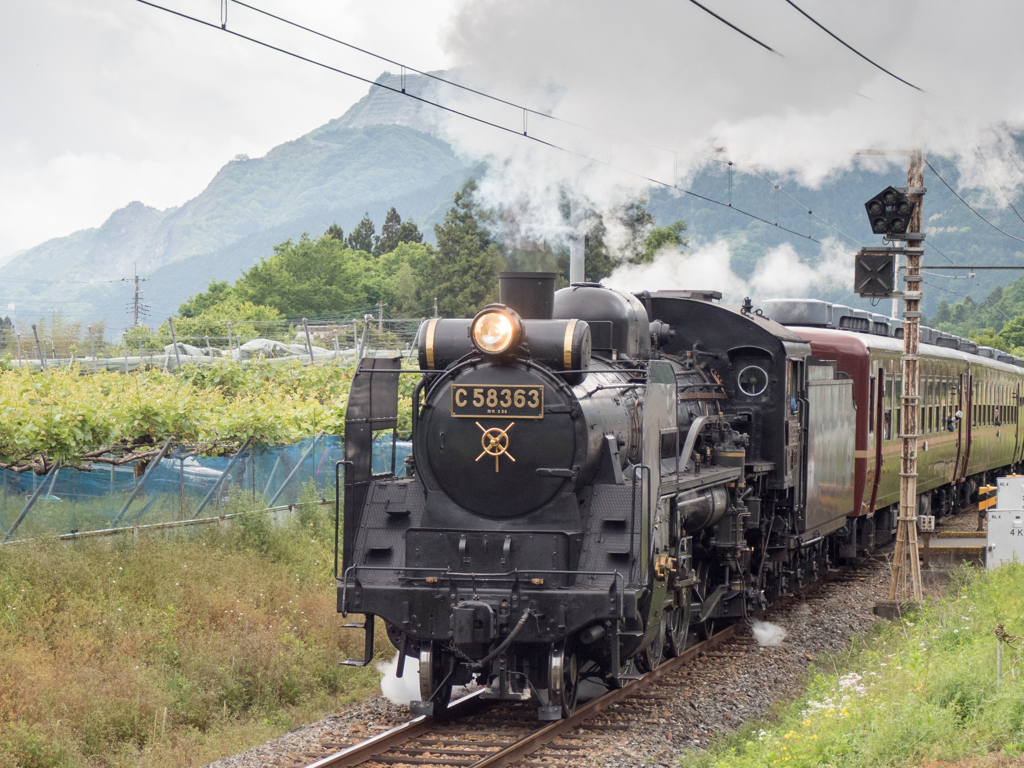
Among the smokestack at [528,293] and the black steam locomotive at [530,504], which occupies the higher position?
the smokestack at [528,293]

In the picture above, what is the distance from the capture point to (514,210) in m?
16.6

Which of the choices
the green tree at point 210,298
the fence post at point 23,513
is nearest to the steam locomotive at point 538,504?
the fence post at point 23,513

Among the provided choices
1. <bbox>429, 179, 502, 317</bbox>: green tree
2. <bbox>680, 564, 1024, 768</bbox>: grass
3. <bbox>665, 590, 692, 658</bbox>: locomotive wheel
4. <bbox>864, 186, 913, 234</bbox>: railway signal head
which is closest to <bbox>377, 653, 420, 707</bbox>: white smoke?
<bbox>665, 590, 692, 658</bbox>: locomotive wheel

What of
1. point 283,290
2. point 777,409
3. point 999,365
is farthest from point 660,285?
point 283,290

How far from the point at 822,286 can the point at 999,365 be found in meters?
139

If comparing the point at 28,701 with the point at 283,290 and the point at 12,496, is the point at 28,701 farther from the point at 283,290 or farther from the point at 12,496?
the point at 283,290

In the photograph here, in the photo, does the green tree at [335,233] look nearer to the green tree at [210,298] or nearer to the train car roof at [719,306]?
the green tree at [210,298]

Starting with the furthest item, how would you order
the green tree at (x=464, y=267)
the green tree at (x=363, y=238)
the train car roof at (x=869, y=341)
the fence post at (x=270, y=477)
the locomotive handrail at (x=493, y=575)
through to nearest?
the green tree at (x=363, y=238) → the green tree at (x=464, y=267) → the train car roof at (x=869, y=341) → the fence post at (x=270, y=477) → the locomotive handrail at (x=493, y=575)

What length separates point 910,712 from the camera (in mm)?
6164

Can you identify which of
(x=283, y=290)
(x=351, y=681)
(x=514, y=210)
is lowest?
(x=351, y=681)

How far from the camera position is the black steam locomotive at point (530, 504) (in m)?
7.29

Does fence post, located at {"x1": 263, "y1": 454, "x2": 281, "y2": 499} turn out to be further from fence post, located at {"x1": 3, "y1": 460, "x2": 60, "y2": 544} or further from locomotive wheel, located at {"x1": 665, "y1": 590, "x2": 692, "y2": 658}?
locomotive wheel, located at {"x1": 665, "y1": 590, "x2": 692, "y2": 658}

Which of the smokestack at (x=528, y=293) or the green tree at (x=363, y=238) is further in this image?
the green tree at (x=363, y=238)

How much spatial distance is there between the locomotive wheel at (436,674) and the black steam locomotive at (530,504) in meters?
0.02
